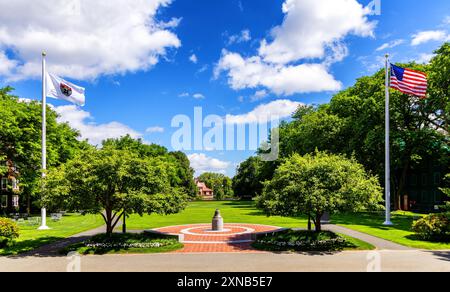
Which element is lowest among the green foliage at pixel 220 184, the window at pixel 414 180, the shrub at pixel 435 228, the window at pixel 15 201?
the green foliage at pixel 220 184

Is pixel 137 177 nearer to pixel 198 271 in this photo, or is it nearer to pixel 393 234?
pixel 198 271

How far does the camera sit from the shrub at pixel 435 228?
65.8ft

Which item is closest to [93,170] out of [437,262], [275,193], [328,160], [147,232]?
[147,232]

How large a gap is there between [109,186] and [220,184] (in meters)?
131

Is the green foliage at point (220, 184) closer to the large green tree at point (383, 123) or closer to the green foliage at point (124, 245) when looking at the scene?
the large green tree at point (383, 123)

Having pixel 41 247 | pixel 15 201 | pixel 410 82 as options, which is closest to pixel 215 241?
pixel 41 247

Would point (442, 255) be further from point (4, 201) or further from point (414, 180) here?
point (4, 201)

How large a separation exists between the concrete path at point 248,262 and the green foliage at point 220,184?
364ft

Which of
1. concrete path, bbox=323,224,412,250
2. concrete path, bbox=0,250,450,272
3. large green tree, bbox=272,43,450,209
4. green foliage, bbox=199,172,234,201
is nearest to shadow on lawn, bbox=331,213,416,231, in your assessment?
concrete path, bbox=323,224,412,250

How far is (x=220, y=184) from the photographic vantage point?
148500mm

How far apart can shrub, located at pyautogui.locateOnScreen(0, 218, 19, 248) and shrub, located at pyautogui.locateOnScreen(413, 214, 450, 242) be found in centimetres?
2447

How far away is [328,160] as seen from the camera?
19.6 m

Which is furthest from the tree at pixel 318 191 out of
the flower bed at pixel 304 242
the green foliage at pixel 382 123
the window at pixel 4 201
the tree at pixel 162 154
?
the window at pixel 4 201

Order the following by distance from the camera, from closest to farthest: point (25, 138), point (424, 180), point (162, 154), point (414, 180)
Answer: point (25, 138) → point (424, 180) → point (414, 180) → point (162, 154)
